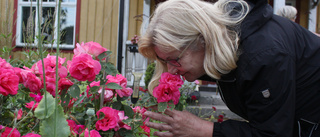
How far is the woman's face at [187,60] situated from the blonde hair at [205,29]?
0.10 ft

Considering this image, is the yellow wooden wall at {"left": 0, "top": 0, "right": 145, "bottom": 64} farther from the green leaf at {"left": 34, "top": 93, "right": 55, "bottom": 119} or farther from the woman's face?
the green leaf at {"left": 34, "top": 93, "right": 55, "bottom": 119}

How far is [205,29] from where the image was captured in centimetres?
120

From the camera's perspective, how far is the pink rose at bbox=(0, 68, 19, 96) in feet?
2.50

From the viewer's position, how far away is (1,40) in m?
1.85

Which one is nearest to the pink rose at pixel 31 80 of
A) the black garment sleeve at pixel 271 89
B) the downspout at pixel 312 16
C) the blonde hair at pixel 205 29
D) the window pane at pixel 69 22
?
the blonde hair at pixel 205 29

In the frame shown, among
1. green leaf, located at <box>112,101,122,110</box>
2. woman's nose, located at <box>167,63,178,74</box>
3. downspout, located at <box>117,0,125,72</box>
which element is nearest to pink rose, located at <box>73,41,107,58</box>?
green leaf, located at <box>112,101,122,110</box>

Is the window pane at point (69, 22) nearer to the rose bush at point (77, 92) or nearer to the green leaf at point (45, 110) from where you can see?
Result: the rose bush at point (77, 92)

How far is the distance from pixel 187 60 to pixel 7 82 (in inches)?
30.2

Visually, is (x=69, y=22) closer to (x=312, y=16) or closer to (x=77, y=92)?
(x=312, y=16)

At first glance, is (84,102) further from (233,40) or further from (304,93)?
(304,93)

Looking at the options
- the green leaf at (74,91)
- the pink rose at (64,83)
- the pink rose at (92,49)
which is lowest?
the green leaf at (74,91)

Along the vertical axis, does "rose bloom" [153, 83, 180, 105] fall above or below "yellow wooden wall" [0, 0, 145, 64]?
below

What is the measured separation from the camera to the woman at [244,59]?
44.0 inches

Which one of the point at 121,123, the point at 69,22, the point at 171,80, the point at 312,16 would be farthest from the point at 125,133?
the point at 312,16
